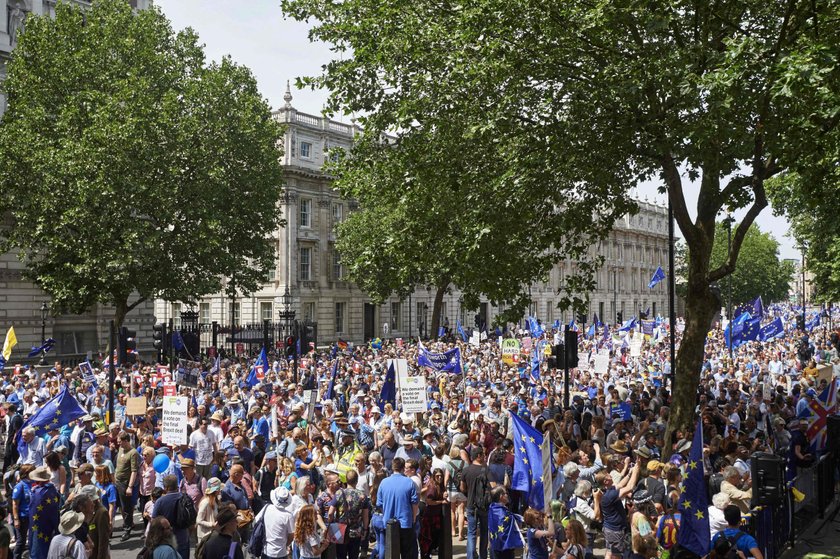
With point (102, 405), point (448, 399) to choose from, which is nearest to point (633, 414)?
point (448, 399)

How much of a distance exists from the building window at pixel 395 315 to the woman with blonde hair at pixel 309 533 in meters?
59.1

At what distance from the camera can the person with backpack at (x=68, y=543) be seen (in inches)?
321

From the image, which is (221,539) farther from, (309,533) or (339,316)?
(339,316)

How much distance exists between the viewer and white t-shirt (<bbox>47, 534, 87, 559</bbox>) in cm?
813

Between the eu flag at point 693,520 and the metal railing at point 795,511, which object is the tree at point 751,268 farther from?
the eu flag at point 693,520

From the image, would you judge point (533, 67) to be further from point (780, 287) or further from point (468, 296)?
point (780, 287)

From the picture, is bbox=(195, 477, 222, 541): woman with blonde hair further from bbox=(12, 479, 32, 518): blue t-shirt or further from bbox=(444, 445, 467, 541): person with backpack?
bbox=(444, 445, 467, 541): person with backpack

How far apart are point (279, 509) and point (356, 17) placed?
36.6 feet

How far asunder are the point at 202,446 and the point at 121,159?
22.6 metres

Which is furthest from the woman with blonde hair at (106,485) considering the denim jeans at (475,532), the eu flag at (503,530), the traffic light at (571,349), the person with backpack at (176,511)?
the traffic light at (571,349)

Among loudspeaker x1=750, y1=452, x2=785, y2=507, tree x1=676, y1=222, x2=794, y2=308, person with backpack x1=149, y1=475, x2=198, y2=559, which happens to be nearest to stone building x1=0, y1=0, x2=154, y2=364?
person with backpack x1=149, y1=475, x2=198, y2=559

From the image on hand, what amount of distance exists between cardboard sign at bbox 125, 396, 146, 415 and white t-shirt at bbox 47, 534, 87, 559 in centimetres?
795

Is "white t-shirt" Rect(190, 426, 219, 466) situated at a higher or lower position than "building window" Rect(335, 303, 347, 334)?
lower

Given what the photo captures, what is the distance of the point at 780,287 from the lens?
123 meters
